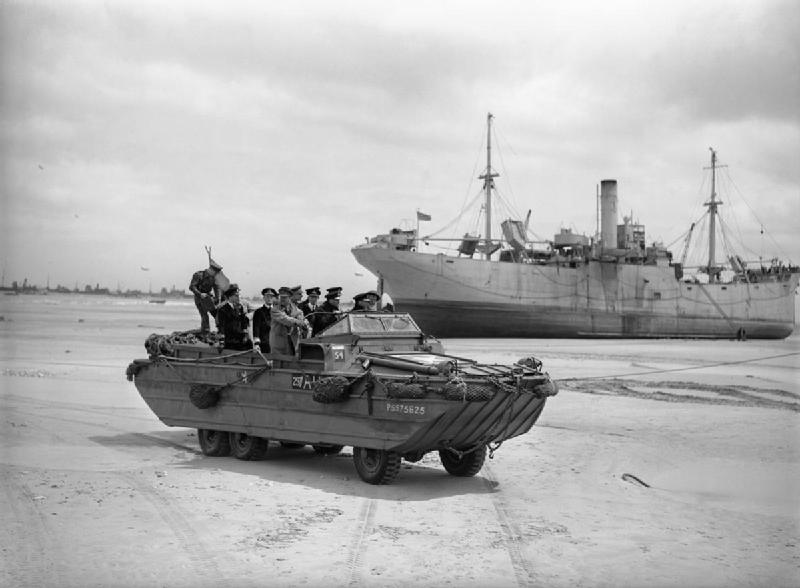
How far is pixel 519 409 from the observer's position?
9711mm

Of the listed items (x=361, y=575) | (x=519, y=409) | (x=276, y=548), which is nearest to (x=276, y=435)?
(x=519, y=409)

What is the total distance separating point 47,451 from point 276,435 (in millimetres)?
3138

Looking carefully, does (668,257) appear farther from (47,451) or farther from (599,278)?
(47,451)

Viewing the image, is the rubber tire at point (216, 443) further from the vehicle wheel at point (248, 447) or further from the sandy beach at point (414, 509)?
the sandy beach at point (414, 509)

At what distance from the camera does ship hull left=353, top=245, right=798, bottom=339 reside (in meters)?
48.5

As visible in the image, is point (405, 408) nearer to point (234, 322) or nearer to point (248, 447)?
point (248, 447)

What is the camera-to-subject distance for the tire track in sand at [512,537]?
21.2 feet

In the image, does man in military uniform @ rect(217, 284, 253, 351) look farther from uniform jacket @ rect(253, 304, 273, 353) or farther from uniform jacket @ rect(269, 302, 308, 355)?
uniform jacket @ rect(269, 302, 308, 355)

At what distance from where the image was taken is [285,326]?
1117cm

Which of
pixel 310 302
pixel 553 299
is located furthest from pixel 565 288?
pixel 310 302

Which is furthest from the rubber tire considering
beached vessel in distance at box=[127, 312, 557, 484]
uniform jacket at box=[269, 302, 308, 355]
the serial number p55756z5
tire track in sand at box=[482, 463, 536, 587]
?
tire track in sand at box=[482, 463, 536, 587]

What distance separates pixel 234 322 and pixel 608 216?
44633 millimetres

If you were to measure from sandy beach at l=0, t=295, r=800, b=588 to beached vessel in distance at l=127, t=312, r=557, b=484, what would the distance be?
0.41 m

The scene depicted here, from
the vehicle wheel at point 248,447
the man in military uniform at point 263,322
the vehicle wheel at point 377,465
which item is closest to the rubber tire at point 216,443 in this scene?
the vehicle wheel at point 248,447
